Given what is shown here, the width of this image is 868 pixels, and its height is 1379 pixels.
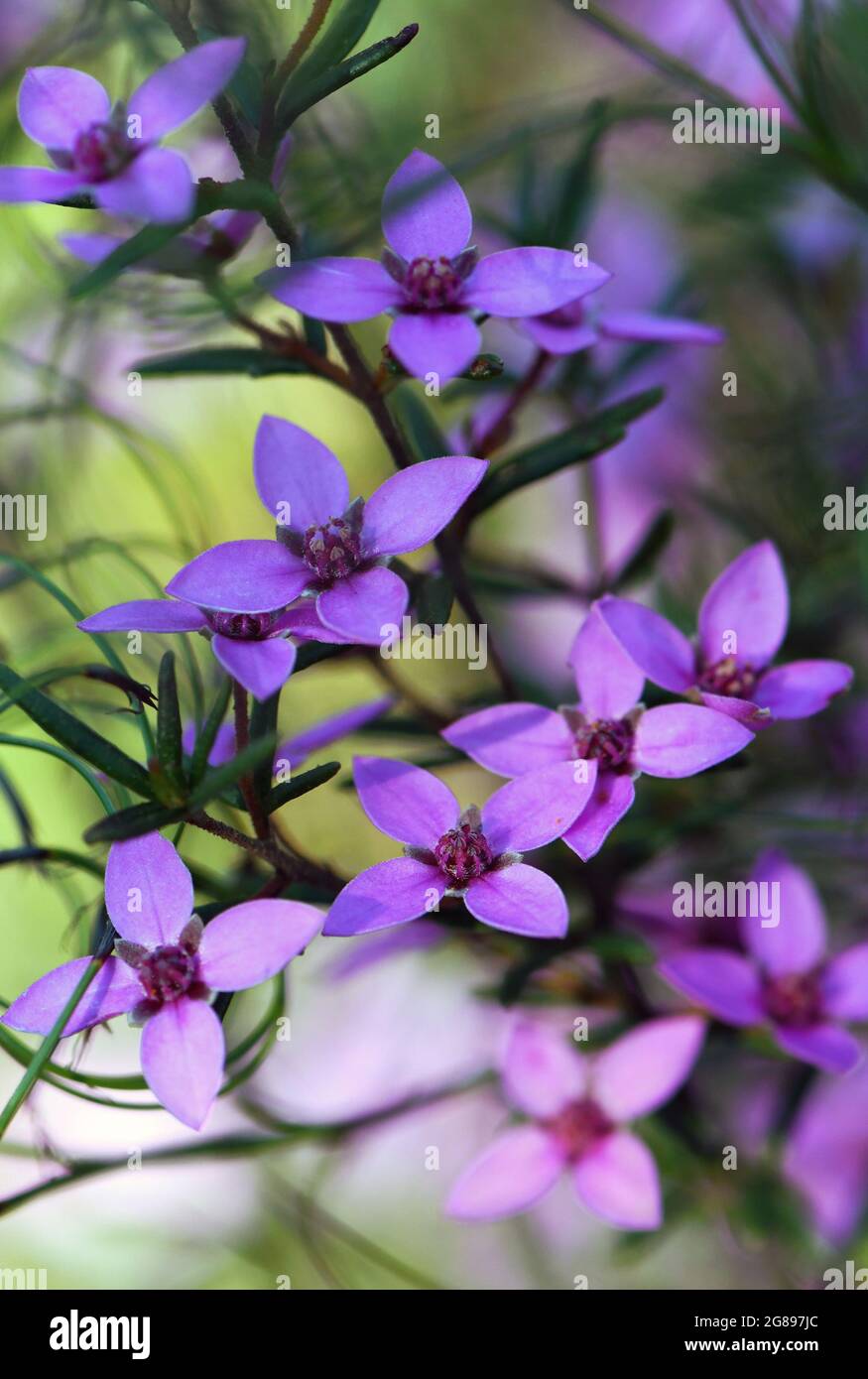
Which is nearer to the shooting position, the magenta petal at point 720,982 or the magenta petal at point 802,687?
the magenta petal at point 802,687

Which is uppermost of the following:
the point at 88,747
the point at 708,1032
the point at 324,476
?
the point at 324,476

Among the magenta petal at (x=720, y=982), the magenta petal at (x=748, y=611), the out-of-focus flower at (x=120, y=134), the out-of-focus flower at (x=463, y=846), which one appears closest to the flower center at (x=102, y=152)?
the out-of-focus flower at (x=120, y=134)

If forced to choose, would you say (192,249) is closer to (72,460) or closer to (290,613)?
(290,613)

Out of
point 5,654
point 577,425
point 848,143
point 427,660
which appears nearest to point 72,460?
point 5,654

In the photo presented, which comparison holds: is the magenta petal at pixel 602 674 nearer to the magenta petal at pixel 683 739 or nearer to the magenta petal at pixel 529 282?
the magenta petal at pixel 683 739

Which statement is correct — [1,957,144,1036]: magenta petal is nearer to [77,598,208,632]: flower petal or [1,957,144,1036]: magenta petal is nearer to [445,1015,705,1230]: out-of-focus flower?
[77,598,208,632]: flower petal

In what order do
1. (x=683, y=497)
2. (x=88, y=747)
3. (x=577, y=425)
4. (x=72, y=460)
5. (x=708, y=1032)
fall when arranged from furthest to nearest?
(x=683, y=497)
(x=72, y=460)
(x=708, y=1032)
(x=577, y=425)
(x=88, y=747)

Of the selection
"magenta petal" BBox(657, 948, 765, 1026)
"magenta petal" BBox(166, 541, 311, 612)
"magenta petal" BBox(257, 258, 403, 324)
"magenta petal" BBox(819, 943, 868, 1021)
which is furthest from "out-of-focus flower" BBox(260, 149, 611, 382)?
"magenta petal" BBox(819, 943, 868, 1021)
